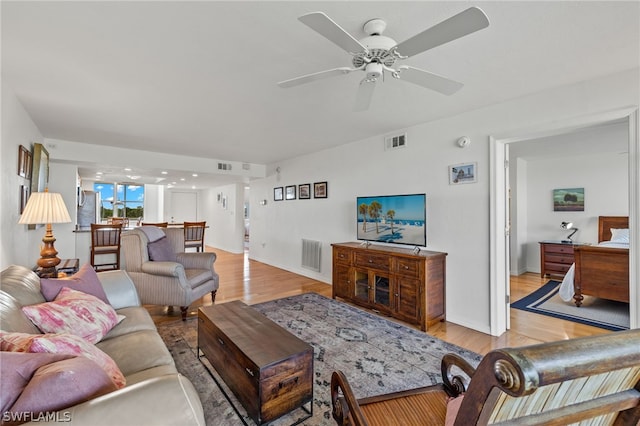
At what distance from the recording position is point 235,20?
1.61 m

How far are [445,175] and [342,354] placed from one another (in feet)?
7.55

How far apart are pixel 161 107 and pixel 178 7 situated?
1756 millimetres

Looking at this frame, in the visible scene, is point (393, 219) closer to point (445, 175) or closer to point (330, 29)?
point (445, 175)

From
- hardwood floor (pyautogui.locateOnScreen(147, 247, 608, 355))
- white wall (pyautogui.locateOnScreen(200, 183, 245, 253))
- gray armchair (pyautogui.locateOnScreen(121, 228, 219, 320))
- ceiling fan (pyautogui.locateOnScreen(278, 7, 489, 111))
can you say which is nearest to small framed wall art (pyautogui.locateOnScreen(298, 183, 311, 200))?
hardwood floor (pyautogui.locateOnScreen(147, 247, 608, 355))

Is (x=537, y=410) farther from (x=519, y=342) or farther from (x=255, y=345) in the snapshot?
(x=519, y=342)

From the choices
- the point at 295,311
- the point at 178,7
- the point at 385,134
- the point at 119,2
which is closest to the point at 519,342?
the point at 295,311

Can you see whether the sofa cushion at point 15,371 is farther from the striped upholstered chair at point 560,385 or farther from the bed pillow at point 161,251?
the bed pillow at point 161,251

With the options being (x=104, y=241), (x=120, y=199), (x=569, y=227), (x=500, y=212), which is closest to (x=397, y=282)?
(x=500, y=212)

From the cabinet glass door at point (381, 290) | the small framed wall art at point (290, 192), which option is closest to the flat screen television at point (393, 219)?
the cabinet glass door at point (381, 290)

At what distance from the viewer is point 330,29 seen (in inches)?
52.2

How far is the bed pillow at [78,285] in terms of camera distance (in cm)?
170

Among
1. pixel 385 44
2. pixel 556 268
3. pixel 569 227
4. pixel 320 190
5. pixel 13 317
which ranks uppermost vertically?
pixel 385 44

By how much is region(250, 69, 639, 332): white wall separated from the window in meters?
7.00

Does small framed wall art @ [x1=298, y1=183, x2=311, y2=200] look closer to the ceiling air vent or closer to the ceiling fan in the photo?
Result: the ceiling air vent
